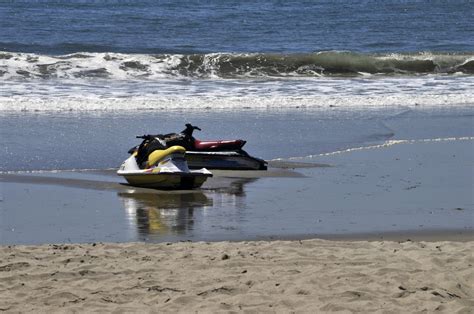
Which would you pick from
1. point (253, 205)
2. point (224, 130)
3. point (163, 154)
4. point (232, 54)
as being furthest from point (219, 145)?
point (232, 54)

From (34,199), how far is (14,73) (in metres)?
15.0

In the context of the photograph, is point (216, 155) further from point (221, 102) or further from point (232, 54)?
point (232, 54)

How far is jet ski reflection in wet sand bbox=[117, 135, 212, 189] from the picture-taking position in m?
10.4

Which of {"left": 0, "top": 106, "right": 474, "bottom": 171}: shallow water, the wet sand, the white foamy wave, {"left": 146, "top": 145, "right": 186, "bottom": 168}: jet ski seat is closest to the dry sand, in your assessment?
the wet sand

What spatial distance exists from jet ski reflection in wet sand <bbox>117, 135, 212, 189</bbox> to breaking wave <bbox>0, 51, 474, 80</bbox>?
13.6 metres

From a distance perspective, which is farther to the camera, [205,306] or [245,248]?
[245,248]

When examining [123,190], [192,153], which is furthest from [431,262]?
[192,153]

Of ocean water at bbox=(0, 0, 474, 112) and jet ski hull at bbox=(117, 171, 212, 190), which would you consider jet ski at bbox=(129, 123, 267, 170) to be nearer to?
jet ski hull at bbox=(117, 171, 212, 190)

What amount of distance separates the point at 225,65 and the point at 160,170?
1706cm

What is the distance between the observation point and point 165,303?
615 cm

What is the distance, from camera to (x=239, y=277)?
6613 mm

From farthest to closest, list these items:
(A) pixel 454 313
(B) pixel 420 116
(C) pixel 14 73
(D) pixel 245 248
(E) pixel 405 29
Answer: (E) pixel 405 29, (C) pixel 14 73, (B) pixel 420 116, (D) pixel 245 248, (A) pixel 454 313

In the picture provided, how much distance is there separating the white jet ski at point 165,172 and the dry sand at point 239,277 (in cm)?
272

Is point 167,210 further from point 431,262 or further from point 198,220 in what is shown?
point 431,262
